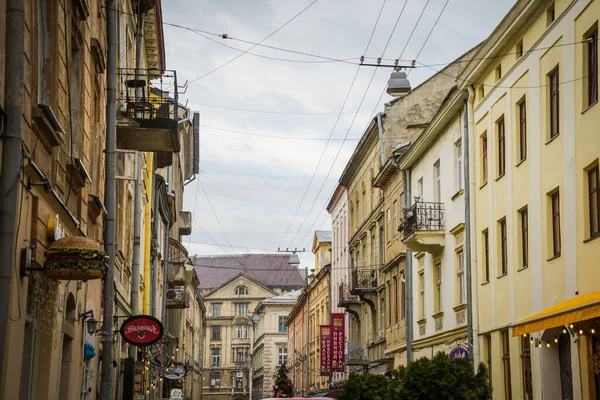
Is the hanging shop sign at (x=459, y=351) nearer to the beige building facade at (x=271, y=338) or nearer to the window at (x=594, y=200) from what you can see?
the window at (x=594, y=200)

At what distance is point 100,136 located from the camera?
17375mm

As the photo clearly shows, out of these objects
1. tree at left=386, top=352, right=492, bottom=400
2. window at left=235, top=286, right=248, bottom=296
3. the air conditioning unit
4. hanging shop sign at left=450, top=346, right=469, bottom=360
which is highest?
window at left=235, top=286, right=248, bottom=296

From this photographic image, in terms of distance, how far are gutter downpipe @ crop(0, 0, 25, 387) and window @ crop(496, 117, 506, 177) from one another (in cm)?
1642

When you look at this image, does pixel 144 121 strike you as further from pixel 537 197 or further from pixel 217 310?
pixel 217 310

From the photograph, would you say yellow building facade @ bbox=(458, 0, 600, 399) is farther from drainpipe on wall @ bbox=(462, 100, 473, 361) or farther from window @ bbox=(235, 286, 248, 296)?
window @ bbox=(235, 286, 248, 296)

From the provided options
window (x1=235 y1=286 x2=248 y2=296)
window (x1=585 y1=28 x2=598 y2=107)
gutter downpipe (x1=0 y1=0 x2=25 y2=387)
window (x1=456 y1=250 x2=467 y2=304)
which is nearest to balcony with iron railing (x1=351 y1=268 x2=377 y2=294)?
window (x1=456 y1=250 x2=467 y2=304)

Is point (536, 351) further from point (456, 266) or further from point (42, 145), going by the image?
point (42, 145)

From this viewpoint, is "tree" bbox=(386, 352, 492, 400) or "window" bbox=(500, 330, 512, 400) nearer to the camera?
"tree" bbox=(386, 352, 492, 400)

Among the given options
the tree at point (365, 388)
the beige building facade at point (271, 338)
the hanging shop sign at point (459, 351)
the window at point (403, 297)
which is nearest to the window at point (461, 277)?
the hanging shop sign at point (459, 351)

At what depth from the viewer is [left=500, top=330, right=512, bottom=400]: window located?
23.4 meters

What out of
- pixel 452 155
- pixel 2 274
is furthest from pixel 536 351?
pixel 2 274

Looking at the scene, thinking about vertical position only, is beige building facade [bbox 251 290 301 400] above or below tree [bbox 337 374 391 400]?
above

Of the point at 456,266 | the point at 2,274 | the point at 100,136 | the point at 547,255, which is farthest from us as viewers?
the point at 456,266

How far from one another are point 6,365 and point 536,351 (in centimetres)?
1369
